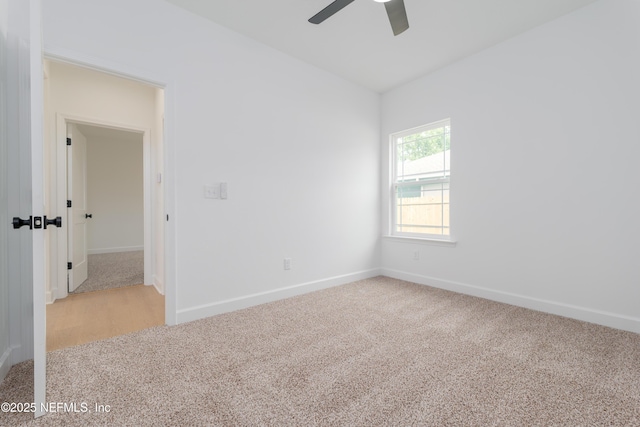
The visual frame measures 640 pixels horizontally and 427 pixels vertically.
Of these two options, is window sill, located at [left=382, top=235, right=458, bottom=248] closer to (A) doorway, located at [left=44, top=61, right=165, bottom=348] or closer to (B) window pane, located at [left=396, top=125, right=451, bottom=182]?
(B) window pane, located at [left=396, top=125, right=451, bottom=182]

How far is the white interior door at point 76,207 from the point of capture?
319cm

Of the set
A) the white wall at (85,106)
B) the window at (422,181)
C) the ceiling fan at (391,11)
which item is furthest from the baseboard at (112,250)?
the ceiling fan at (391,11)

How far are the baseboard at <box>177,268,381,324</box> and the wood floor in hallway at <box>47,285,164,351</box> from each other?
0.28 meters

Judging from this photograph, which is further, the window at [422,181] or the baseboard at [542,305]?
the window at [422,181]

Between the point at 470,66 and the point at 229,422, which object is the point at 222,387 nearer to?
the point at 229,422

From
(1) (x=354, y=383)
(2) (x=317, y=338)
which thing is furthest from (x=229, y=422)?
(2) (x=317, y=338)

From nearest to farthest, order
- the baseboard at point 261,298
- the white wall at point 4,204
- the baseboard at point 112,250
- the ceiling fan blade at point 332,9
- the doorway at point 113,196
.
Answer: the white wall at point 4,204
the ceiling fan blade at point 332,9
the baseboard at point 261,298
the doorway at point 113,196
the baseboard at point 112,250

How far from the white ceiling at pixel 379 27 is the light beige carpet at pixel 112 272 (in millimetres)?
3239

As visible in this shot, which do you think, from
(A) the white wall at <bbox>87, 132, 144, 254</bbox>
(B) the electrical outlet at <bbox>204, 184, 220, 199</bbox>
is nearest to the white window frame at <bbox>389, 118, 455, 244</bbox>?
(B) the electrical outlet at <bbox>204, 184, 220, 199</bbox>

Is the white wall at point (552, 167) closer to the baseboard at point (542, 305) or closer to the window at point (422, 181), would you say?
the baseboard at point (542, 305)

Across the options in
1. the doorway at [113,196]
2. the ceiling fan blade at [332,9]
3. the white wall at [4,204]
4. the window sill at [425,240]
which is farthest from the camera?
the doorway at [113,196]

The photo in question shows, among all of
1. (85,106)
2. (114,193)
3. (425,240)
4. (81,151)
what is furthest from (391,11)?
(114,193)

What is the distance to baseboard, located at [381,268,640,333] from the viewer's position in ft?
7.32

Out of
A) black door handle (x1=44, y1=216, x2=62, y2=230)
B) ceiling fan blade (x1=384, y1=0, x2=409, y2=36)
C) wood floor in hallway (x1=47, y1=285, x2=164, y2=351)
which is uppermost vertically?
ceiling fan blade (x1=384, y1=0, x2=409, y2=36)
